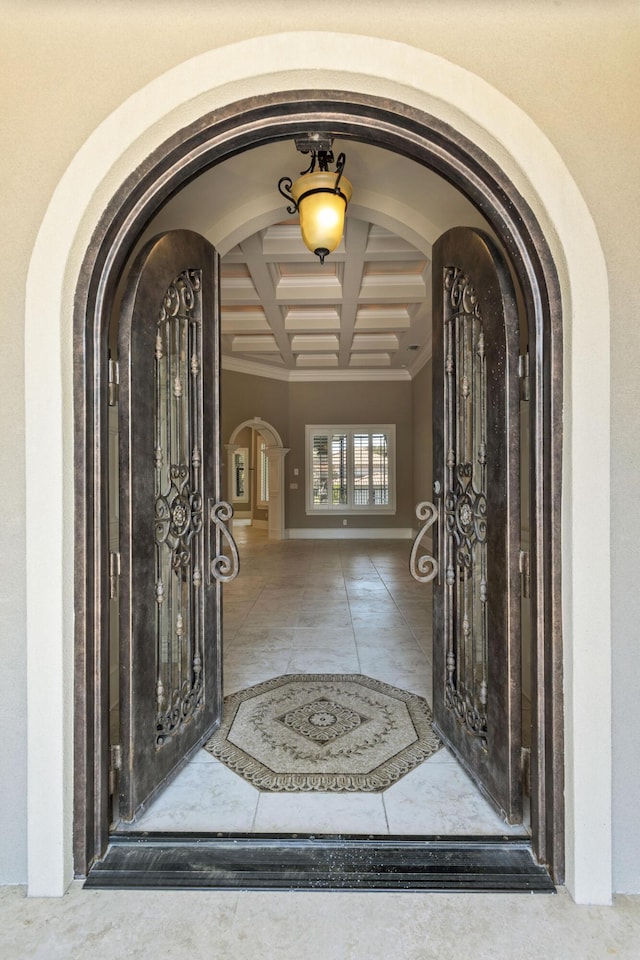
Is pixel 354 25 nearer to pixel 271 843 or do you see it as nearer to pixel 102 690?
pixel 102 690

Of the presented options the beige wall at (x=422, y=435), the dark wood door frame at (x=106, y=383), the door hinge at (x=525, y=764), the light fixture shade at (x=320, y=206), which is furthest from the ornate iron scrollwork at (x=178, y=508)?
the beige wall at (x=422, y=435)

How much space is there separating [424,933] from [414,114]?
7.21 ft

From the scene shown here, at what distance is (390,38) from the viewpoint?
139 centimetres

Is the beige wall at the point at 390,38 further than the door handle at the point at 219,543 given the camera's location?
No

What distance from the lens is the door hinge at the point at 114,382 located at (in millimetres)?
1598

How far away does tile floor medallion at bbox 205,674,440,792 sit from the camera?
1924 mm

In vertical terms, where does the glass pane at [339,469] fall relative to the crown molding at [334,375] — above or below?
below

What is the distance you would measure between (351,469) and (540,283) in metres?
8.89

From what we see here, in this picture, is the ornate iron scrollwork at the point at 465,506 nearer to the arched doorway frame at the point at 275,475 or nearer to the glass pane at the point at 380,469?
the arched doorway frame at the point at 275,475

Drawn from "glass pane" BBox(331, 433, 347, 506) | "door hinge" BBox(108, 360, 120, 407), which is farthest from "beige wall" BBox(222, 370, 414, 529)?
"door hinge" BBox(108, 360, 120, 407)

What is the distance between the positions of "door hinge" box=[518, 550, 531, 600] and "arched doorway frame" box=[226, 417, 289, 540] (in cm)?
862

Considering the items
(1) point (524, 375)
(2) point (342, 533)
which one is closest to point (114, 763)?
(1) point (524, 375)

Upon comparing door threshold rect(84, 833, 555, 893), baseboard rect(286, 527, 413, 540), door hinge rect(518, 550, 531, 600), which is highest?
door hinge rect(518, 550, 531, 600)

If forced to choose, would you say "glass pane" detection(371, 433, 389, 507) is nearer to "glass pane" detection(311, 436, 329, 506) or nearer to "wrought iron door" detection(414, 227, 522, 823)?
"glass pane" detection(311, 436, 329, 506)
